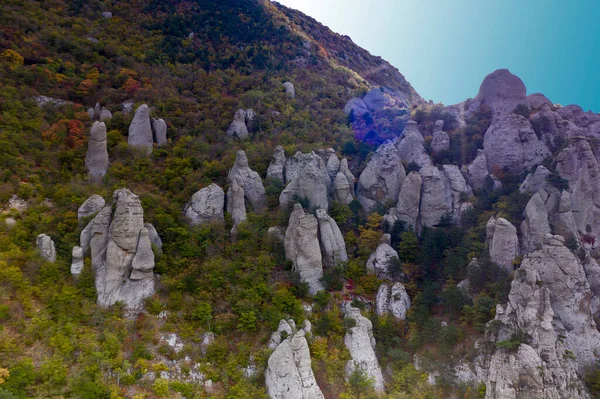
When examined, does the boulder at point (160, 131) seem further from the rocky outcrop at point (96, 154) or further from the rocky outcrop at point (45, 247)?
the rocky outcrop at point (45, 247)

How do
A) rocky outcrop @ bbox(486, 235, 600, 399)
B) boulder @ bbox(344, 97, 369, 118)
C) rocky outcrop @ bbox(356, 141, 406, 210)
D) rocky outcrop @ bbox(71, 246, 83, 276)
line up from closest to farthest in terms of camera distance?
rocky outcrop @ bbox(486, 235, 600, 399) → rocky outcrop @ bbox(71, 246, 83, 276) → rocky outcrop @ bbox(356, 141, 406, 210) → boulder @ bbox(344, 97, 369, 118)

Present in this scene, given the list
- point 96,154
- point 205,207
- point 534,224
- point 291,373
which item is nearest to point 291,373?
point 291,373

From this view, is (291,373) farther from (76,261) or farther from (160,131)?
(160,131)

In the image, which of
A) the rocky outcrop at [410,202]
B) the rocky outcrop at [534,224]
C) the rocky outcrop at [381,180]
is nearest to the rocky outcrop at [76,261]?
the rocky outcrop at [410,202]

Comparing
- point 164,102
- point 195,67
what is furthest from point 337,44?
point 164,102

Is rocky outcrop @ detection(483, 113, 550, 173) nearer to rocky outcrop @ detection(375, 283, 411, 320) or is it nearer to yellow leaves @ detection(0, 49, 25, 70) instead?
rocky outcrop @ detection(375, 283, 411, 320)

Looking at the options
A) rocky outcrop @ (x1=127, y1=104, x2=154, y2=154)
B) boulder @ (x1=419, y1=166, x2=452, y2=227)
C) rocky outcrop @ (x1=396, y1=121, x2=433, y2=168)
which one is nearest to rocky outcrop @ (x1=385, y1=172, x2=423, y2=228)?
boulder @ (x1=419, y1=166, x2=452, y2=227)

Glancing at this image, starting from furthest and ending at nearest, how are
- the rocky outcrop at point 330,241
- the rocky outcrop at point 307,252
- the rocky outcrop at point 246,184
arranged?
the rocky outcrop at point 246,184 < the rocky outcrop at point 330,241 < the rocky outcrop at point 307,252
